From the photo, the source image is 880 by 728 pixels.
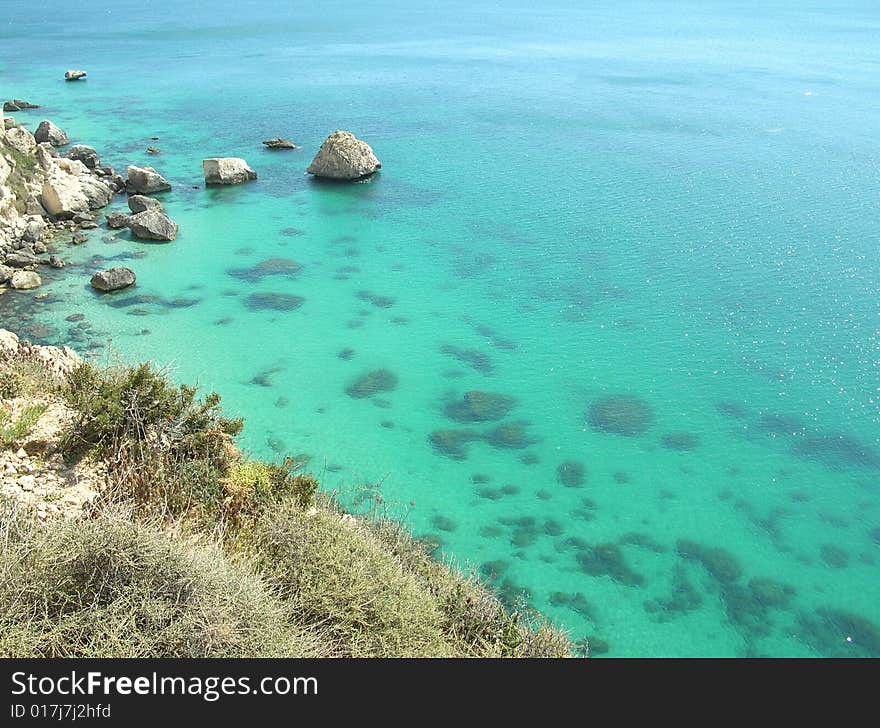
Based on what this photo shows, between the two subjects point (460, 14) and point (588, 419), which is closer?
Answer: point (588, 419)

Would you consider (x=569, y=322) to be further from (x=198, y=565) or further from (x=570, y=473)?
(x=198, y=565)

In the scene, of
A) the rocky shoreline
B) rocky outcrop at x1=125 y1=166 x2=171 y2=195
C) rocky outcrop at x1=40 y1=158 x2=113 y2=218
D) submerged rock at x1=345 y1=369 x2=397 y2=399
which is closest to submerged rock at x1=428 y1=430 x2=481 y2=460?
submerged rock at x1=345 y1=369 x2=397 y2=399

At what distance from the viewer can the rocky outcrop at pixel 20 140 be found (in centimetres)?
2917

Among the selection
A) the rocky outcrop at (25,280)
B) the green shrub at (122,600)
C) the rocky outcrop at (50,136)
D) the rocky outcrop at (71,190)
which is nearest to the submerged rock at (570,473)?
the green shrub at (122,600)

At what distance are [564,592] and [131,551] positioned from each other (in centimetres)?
927

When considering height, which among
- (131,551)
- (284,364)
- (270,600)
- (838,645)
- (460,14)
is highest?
(460,14)

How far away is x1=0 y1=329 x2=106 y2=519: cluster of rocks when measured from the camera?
9.47 meters

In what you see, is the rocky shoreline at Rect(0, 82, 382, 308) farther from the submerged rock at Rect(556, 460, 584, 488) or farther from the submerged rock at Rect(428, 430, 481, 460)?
the submerged rock at Rect(556, 460, 584, 488)

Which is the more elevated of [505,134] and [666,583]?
[505,134]

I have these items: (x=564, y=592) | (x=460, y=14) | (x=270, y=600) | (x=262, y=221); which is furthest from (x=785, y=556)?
(x=460, y=14)

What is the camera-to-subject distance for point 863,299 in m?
25.4

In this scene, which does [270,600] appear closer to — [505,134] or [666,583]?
[666,583]

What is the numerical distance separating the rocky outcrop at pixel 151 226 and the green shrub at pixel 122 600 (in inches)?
910

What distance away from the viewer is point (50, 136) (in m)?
38.6
